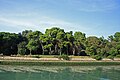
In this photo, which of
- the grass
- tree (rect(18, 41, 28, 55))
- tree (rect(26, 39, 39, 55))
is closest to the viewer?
the grass

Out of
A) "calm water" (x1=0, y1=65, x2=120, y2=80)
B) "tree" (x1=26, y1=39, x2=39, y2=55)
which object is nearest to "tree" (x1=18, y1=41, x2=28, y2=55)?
"tree" (x1=26, y1=39, x2=39, y2=55)

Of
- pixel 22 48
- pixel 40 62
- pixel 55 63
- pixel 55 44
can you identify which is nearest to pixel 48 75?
pixel 40 62

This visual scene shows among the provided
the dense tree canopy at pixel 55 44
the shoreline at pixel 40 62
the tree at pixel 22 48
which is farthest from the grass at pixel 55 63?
the tree at pixel 22 48

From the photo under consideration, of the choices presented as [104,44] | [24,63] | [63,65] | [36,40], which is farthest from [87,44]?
[24,63]

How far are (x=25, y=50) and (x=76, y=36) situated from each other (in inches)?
554

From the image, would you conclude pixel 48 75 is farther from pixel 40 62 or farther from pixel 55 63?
pixel 55 63

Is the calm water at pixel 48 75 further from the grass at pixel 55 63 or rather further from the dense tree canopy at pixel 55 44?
the dense tree canopy at pixel 55 44

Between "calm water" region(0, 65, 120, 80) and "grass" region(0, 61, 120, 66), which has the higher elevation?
"grass" region(0, 61, 120, 66)

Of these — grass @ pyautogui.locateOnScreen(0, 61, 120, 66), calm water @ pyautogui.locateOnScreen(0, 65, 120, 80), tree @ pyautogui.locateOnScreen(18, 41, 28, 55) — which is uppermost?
tree @ pyautogui.locateOnScreen(18, 41, 28, 55)

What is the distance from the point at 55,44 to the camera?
52969 mm

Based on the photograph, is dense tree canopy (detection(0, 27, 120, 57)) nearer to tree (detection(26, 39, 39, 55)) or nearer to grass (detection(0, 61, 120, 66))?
tree (detection(26, 39, 39, 55))

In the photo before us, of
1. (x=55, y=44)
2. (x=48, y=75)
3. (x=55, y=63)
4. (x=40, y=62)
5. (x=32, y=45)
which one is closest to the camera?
(x=48, y=75)

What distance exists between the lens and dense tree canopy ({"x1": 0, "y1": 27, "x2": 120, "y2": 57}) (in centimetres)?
4828

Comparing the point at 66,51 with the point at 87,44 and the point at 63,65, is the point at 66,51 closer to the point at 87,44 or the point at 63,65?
the point at 87,44
